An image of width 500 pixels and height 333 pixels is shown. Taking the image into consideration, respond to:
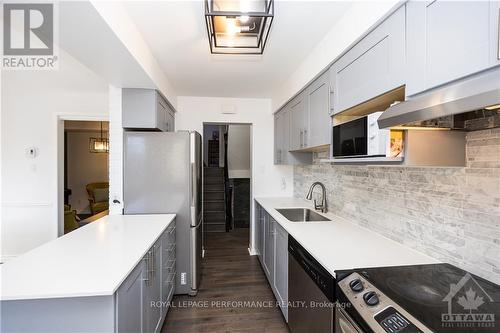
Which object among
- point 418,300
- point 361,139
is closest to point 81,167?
point 361,139

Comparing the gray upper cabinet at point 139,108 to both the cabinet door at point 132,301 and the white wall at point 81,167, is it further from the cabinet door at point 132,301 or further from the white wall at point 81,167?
the white wall at point 81,167

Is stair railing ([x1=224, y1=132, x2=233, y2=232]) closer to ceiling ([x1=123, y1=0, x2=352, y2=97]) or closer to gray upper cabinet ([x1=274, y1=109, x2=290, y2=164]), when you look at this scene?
gray upper cabinet ([x1=274, y1=109, x2=290, y2=164])

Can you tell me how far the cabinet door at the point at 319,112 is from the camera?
205 cm

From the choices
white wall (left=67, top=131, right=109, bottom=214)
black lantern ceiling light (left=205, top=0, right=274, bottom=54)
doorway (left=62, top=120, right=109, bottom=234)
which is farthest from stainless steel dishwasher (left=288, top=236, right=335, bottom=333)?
white wall (left=67, top=131, right=109, bottom=214)

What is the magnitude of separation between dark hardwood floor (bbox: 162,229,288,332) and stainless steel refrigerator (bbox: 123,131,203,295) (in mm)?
330

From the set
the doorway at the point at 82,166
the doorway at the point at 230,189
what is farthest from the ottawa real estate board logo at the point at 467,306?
the doorway at the point at 82,166

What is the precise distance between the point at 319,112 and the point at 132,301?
198 cm

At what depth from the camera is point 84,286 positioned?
1.14 metres

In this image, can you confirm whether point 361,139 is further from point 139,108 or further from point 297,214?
point 139,108

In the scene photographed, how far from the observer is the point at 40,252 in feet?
5.14

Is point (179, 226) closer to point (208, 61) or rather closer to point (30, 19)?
point (208, 61)

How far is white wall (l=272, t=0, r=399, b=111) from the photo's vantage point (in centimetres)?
139

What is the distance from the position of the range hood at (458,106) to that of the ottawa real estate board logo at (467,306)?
2.36ft

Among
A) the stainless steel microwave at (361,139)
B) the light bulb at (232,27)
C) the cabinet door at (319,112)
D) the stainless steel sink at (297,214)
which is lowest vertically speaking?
the stainless steel sink at (297,214)
